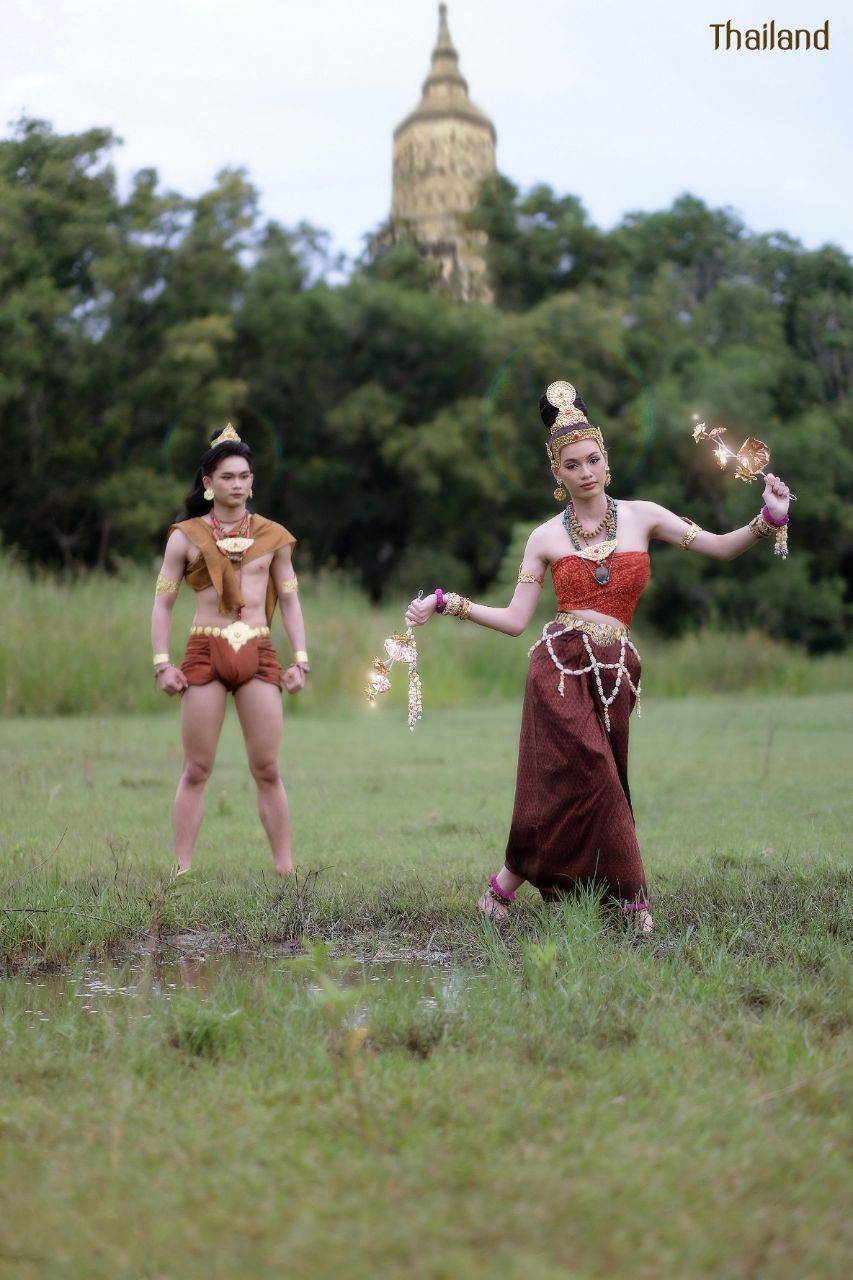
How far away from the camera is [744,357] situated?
127 feet

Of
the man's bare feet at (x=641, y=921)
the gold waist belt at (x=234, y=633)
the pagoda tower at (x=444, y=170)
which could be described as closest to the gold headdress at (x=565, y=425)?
the gold waist belt at (x=234, y=633)

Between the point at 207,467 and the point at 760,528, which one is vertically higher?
the point at 207,467

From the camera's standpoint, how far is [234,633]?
6594 millimetres

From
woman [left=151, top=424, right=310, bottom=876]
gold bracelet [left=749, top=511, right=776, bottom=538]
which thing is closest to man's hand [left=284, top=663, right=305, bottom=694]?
woman [left=151, top=424, right=310, bottom=876]

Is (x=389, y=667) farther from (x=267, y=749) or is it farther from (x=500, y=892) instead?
(x=267, y=749)

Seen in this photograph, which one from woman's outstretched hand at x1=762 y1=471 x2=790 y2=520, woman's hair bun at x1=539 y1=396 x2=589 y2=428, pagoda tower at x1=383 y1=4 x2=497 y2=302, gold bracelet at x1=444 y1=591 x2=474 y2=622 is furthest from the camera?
pagoda tower at x1=383 y1=4 x2=497 y2=302

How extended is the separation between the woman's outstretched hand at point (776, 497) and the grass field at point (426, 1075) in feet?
4.80

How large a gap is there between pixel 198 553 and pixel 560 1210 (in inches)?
Answer: 169

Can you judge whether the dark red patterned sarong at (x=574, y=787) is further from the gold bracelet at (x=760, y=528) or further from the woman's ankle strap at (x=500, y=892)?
the gold bracelet at (x=760, y=528)

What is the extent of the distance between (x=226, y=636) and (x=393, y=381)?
107 feet

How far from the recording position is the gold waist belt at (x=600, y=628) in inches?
224

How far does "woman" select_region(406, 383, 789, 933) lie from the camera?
18.2 ft

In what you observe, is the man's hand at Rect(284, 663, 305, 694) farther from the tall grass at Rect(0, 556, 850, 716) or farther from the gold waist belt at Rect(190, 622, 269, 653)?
the tall grass at Rect(0, 556, 850, 716)

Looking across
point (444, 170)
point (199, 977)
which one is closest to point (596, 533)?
point (199, 977)
